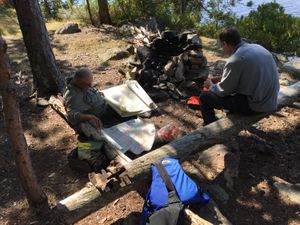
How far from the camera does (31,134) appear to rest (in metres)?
5.98

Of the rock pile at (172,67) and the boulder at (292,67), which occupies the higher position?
the rock pile at (172,67)

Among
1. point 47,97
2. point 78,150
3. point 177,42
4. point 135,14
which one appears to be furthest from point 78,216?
point 135,14

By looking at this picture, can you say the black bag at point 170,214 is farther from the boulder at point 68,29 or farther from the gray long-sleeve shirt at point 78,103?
the boulder at point 68,29

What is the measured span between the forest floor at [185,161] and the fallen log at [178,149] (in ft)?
0.65

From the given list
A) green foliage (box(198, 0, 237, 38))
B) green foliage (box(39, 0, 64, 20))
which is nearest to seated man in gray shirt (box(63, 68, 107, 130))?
green foliage (box(198, 0, 237, 38))

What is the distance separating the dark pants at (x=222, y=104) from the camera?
5039mm

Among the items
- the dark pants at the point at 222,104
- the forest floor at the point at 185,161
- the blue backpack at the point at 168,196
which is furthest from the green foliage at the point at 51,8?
the blue backpack at the point at 168,196

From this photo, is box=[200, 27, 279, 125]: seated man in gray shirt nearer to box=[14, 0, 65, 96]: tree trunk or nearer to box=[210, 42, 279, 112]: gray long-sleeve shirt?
box=[210, 42, 279, 112]: gray long-sleeve shirt

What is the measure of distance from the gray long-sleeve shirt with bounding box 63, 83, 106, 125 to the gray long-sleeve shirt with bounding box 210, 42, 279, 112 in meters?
2.02

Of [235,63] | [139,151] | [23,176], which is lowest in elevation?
[139,151]

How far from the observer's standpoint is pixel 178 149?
4.46m

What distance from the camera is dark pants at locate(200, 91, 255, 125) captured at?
5039 mm

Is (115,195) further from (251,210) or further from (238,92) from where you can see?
(238,92)

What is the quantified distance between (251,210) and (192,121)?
2.31m
